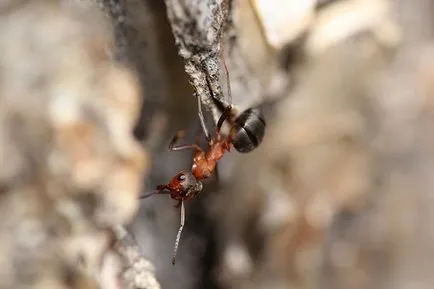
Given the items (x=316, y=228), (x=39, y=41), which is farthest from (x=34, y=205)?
(x=316, y=228)

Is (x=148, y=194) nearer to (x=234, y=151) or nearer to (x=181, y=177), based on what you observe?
(x=181, y=177)

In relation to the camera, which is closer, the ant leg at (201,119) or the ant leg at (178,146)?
the ant leg at (201,119)

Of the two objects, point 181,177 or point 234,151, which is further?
point 234,151

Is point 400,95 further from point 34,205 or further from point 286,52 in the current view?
point 34,205

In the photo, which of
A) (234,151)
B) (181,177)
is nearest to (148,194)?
(181,177)

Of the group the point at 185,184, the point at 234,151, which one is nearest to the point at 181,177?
the point at 185,184

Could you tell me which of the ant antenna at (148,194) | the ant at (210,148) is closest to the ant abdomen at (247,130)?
the ant at (210,148)

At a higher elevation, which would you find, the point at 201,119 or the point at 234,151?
the point at 201,119

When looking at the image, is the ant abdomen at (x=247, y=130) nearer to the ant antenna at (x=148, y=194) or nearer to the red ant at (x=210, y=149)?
the red ant at (x=210, y=149)
